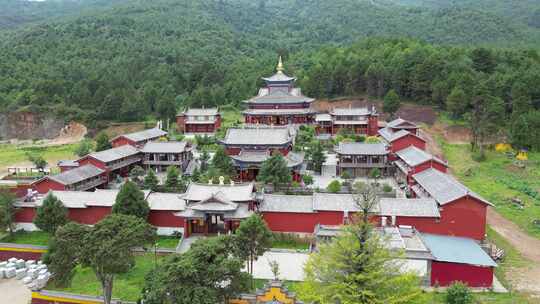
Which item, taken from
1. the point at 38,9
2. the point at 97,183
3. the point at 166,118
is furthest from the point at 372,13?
the point at 38,9

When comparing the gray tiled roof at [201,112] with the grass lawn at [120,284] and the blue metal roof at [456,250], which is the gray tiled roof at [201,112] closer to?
the grass lawn at [120,284]

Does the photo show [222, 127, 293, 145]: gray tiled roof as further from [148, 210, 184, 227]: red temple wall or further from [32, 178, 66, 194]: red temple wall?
[32, 178, 66, 194]: red temple wall

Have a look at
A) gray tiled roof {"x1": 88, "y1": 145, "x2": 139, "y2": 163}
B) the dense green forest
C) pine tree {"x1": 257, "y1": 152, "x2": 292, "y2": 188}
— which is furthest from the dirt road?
gray tiled roof {"x1": 88, "y1": 145, "x2": 139, "y2": 163}

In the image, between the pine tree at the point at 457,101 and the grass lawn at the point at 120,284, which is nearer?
the grass lawn at the point at 120,284

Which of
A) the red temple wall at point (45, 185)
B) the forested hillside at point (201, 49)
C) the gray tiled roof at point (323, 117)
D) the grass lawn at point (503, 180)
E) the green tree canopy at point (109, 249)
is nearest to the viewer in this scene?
the green tree canopy at point (109, 249)

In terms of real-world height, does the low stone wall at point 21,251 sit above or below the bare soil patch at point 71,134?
below

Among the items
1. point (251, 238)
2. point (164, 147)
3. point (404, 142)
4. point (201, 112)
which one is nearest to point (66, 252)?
point (251, 238)

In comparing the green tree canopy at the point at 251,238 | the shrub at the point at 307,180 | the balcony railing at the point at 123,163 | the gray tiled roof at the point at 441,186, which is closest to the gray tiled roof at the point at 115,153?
the balcony railing at the point at 123,163
